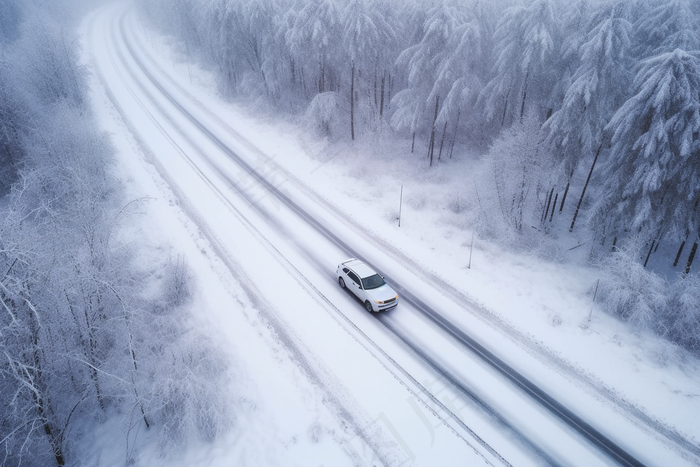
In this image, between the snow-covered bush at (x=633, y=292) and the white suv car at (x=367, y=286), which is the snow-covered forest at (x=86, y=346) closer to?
the white suv car at (x=367, y=286)

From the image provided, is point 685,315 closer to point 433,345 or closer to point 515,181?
point 515,181

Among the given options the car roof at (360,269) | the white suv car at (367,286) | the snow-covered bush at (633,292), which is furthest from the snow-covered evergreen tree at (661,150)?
the car roof at (360,269)

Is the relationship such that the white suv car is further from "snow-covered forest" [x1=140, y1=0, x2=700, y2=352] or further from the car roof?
"snow-covered forest" [x1=140, y1=0, x2=700, y2=352]

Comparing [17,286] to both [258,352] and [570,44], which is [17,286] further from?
[570,44]

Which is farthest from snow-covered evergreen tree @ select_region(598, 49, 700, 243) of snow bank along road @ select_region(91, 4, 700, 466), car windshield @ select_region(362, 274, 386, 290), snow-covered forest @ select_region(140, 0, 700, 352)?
car windshield @ select_region(362, 274, 386, 290)

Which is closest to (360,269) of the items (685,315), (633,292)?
(633,292)
